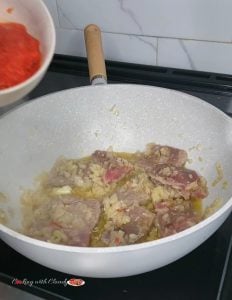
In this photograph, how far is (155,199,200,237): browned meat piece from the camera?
751mm

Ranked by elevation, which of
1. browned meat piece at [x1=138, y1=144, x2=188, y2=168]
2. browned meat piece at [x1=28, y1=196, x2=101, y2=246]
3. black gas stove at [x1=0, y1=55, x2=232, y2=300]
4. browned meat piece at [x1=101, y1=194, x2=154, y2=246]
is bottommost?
black gas stove at [x1=0, y1=55, x2=232, y2=300]

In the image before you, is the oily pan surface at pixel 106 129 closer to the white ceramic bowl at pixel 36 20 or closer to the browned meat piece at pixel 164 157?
the browned meat piece at pixel 164 157

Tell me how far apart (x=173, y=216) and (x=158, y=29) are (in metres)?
0.46

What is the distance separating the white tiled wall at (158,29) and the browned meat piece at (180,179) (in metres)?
0.29

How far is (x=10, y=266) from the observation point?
2.33 feet

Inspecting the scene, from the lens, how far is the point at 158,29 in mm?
978

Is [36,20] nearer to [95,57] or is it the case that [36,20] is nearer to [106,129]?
[95,57]

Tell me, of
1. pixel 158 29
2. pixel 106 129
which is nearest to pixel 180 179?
pixel 106 129

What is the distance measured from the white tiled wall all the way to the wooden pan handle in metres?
0.13

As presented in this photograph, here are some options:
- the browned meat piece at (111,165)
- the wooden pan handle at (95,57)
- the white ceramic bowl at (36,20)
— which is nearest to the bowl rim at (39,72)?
the white ceramic bowl at (36,20)

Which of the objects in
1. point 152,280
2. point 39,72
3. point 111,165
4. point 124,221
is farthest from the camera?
point 111,165

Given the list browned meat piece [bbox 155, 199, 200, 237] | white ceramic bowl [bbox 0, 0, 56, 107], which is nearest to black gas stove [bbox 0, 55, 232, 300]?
browned meat piece [bbox 155, 199, 200, 237]

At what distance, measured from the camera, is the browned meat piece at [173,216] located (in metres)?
0.75

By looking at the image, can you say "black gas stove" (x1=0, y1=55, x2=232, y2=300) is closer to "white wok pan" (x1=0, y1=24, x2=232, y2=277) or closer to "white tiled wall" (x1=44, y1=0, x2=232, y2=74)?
"white wok pan" (x1=0, y1=24, x2=232, y2=277)
